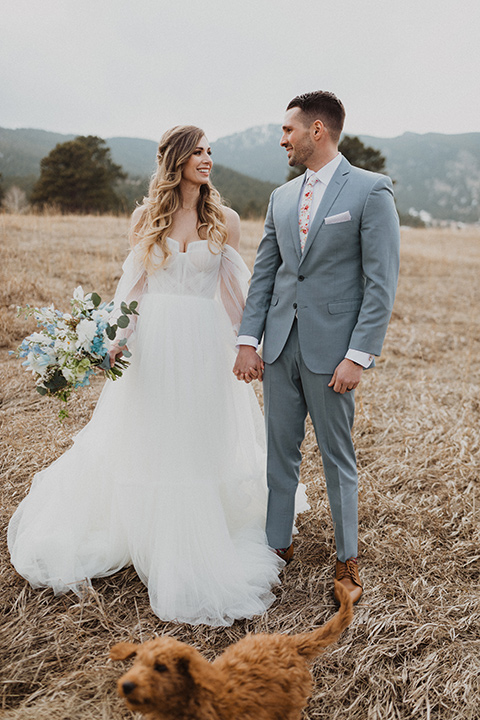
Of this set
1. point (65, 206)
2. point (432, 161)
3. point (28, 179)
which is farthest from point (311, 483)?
point (432, 161)

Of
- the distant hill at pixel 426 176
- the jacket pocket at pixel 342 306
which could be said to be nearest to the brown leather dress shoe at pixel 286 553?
the jacket pocket at pixel 342 306

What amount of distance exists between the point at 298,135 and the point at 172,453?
68.5 inches

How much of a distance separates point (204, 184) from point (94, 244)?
7.91 meters

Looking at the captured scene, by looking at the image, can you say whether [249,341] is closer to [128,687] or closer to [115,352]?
[115,352]

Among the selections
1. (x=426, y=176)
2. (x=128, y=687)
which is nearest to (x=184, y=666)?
(x=128, y=687)

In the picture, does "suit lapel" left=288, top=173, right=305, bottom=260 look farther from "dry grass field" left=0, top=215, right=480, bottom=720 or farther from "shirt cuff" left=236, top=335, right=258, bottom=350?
"dry grass field" left=0, top=215, right=480, bottom=720

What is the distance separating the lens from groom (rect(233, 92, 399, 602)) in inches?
91.7

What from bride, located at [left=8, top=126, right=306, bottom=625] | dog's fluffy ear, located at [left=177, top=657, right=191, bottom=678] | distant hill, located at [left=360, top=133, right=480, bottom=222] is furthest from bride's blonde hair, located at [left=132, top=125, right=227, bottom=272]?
distant hill, located at [left=360, top=133, right=480, bottom=222]

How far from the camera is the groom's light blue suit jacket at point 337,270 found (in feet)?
7.55

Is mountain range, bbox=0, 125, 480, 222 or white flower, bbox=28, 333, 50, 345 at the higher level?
mountain range, bbox=0, 125, 480, 222

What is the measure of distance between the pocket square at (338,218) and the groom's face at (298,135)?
0.33 meters

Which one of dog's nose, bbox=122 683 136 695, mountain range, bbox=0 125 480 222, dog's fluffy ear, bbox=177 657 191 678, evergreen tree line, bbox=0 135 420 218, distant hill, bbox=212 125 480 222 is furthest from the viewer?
distant hill, bbox=212 125 480 222

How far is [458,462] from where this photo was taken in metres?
4.10

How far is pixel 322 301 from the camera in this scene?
245cm
